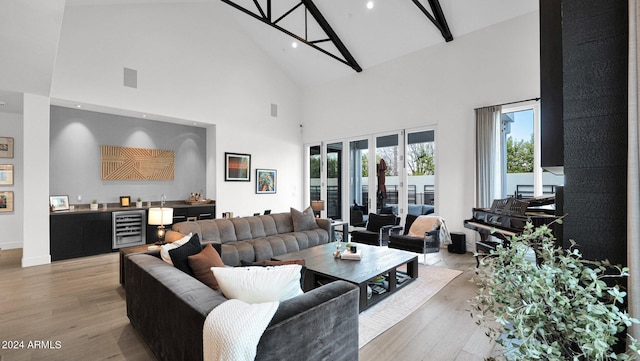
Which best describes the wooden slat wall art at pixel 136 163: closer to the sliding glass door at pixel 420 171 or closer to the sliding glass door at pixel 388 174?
the sliding glass door at pixel 388 174

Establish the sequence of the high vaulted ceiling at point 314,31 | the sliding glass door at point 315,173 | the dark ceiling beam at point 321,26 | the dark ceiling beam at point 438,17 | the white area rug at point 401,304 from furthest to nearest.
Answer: the sliding glass door at point 315,173 < the dark ceiling beam at point 321,26 < the dark ceiling beam at point 438,17 < the high vaulted ceiling at point 314,31 < the white area rug at point 401,304

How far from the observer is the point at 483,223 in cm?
362

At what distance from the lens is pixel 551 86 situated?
163 centimetres

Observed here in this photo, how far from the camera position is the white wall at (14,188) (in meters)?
5.57

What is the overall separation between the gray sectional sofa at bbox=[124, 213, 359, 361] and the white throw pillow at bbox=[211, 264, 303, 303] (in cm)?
8

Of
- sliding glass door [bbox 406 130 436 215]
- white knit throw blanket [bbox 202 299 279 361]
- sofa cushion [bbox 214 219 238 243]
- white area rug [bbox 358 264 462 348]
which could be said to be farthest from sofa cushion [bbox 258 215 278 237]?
sliding glass door [bbox 406 130 436 215]

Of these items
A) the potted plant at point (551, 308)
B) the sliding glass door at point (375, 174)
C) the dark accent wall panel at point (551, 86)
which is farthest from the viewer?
the sliding glass door at point (375, 174)

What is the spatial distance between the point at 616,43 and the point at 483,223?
8.81 ft

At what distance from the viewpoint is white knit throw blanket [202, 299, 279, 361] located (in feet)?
3.98

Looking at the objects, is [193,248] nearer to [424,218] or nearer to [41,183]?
[424,218]

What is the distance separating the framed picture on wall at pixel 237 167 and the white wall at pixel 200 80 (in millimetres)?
134

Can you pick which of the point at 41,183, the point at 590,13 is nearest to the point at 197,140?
the point at 41,183

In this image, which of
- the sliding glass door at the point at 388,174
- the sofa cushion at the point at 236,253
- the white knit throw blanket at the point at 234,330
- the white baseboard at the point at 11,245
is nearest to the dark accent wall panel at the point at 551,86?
the white knit throw blanket at the point at 234,330

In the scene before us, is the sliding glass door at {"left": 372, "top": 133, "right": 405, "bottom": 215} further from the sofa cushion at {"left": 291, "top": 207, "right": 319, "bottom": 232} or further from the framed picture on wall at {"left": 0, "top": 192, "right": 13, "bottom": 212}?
the framed picture on wall at {"left": 0, "top": 192, "right": 13, "bottom": 212}
